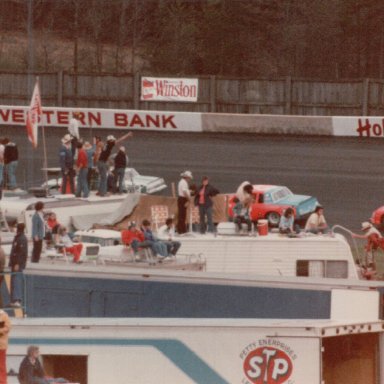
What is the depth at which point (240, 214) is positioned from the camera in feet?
90.2

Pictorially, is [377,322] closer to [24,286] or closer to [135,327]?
[135,327]

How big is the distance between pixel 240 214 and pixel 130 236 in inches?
139

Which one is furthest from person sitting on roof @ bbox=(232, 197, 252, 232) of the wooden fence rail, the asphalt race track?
the wooden fence rail

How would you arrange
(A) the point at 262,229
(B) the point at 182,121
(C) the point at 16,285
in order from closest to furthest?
1. (C) the point at 16,285
2. (A) the point at 262,229
3. (B) the point at 182,121

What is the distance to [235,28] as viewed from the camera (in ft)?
256

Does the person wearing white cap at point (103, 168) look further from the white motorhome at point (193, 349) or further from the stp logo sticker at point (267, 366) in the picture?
the stp logo sticker at point (267, 366)

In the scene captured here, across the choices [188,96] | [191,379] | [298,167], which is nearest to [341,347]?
[191,379]

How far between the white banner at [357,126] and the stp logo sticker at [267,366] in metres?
34.6

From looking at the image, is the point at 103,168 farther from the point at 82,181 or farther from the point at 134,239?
the point at 134,239

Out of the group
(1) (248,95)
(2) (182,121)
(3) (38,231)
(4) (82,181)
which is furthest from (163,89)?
(3) (38,231)

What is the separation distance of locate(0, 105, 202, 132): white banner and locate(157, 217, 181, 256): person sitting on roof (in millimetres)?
25552

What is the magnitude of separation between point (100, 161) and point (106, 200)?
6.47 ft

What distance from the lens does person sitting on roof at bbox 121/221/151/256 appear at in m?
24.1

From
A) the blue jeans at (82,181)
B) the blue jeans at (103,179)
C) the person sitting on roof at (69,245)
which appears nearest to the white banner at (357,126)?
the blue jeans at (103,179)
